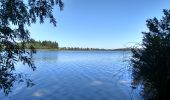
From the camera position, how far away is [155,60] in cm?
1083

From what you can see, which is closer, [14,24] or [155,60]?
[14,24]

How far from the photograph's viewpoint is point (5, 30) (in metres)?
7.70

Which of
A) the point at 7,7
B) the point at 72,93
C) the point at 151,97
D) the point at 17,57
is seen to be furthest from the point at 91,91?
the point at 7,7

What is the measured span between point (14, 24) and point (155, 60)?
237 inches

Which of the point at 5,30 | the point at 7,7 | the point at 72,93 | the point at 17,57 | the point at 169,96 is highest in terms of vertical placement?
the point at 7,7

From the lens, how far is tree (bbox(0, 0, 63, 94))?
765cm

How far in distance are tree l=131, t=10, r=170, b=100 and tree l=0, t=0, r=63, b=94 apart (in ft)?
15.8

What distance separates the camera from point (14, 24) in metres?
7.87

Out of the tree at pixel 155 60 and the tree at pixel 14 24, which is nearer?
the tree at pixel 14 24

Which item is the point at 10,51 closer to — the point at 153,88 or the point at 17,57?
the point at 17,57

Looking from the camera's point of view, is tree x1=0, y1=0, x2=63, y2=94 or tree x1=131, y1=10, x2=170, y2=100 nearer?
tree x1=0, y1=0, x2=63, y2=94

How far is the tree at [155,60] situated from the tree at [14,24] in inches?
190

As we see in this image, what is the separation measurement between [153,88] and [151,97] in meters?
1.17

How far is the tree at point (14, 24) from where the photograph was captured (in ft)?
25.1
